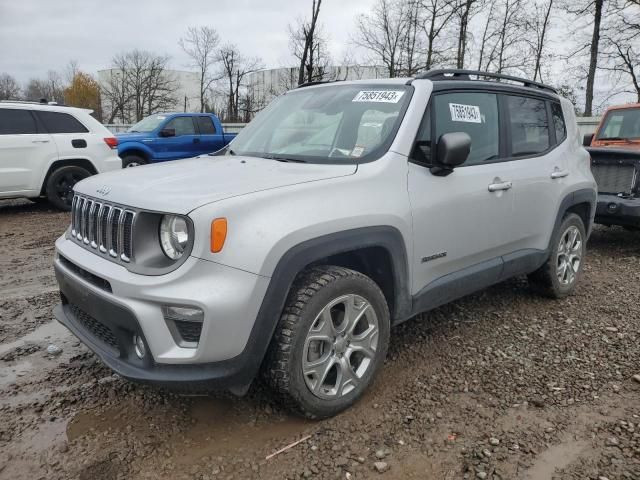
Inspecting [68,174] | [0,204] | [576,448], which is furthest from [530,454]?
[0,204]

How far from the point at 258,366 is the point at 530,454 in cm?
137

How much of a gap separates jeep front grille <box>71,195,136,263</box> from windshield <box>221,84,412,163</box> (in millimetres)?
1112

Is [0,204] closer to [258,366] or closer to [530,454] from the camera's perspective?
[258,366]

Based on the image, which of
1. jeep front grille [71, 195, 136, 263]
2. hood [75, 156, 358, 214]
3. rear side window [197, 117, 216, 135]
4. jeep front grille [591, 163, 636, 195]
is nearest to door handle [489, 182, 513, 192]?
hood [75, 156, 358, 214]

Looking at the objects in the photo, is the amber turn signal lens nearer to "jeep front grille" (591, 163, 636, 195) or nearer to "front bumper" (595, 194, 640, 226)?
"front bumper" (595, 194, 640, 226)

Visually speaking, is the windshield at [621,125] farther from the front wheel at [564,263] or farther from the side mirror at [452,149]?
the side mirror at [452,149]

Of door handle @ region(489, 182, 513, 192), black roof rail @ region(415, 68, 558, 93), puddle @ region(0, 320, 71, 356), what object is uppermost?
black roof rail @ region(415, 68, 558, 93)

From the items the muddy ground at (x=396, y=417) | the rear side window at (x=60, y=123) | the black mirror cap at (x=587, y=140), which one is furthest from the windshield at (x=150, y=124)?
the black mirror cap at (x=587, y=140)

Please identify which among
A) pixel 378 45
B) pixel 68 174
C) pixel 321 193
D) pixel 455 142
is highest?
pixel 378 45

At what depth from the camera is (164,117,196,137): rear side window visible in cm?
1208

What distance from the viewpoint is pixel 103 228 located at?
8.45ft

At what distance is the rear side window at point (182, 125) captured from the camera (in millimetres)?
12078

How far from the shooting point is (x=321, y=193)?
99.0 inches

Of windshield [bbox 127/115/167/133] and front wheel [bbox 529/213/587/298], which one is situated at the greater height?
windshield [bbox 127/115/167/133]
